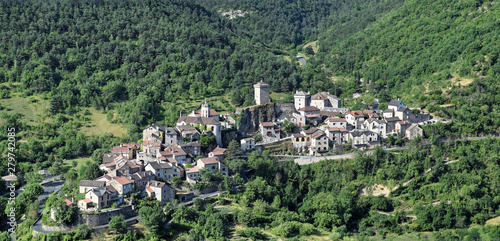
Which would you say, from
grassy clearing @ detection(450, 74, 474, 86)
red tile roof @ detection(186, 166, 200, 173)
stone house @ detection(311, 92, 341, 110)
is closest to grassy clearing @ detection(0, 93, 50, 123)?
red tile roof @ detection(186, 166, 200, 173)

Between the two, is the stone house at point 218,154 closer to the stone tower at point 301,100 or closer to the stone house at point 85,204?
the stone house at point 85,204

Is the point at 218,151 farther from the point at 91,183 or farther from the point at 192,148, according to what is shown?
the point at 91,183

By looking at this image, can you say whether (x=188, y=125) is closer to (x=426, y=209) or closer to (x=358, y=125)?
(x=358, y=125)

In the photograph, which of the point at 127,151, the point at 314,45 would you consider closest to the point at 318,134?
the point at 127,151

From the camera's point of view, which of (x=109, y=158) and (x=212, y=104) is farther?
(x=212, y=104)

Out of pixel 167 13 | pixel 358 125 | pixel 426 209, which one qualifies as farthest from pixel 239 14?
pixel 426 209

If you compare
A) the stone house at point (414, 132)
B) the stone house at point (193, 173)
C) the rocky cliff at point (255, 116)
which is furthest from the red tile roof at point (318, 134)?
the stone house at point (193, 173)
